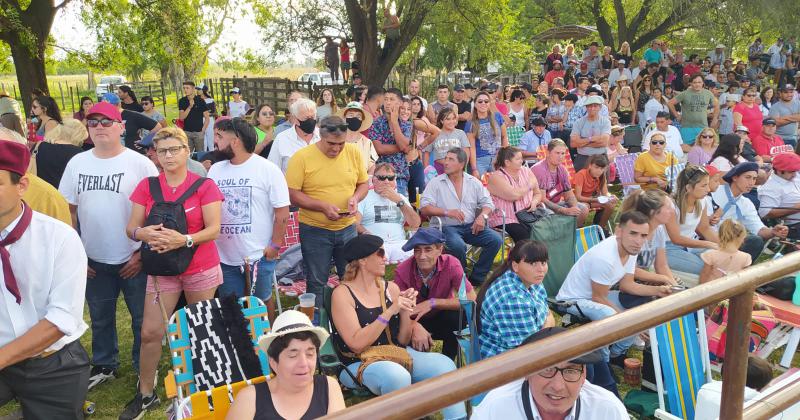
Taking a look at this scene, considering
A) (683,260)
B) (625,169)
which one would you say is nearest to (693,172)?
(683,260)

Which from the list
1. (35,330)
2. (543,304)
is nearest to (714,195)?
(543,304)

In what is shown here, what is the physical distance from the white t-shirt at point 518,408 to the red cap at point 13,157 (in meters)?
1.96

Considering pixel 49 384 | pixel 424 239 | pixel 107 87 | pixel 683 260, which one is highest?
pixel 107 87

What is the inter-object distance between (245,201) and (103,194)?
33.7 inches

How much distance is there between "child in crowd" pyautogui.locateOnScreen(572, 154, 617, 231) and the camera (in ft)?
24.3

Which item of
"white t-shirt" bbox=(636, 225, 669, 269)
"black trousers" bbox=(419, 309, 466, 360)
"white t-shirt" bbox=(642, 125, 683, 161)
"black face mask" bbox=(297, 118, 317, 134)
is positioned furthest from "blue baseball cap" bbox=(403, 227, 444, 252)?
"white t-shirt" bbox=(642, 125, 683, 161)

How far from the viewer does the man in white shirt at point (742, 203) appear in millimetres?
6379

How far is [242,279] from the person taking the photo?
438 centimetres

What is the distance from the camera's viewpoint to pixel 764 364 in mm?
3152

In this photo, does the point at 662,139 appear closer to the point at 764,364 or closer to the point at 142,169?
the point at 764,364

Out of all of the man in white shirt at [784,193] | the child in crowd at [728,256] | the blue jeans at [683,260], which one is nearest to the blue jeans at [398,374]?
the child in crowd at [728,256]

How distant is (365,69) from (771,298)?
1362 centimetres

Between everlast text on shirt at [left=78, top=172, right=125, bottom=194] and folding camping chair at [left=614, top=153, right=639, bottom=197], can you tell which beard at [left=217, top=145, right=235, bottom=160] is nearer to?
everlast text on shirt at [left=78, top=172, right=125, bottom=194]

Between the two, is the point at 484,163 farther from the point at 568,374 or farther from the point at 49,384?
the point at 49,384
